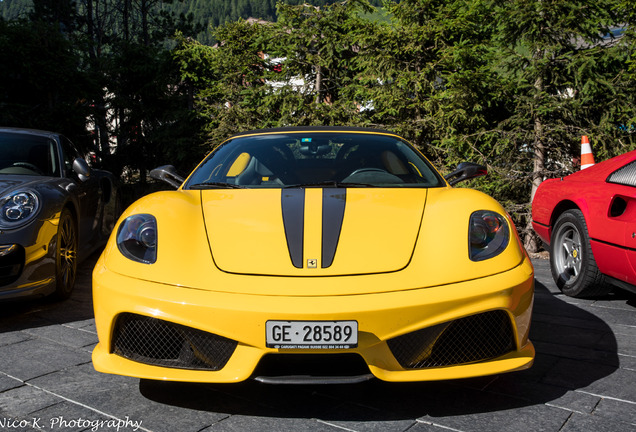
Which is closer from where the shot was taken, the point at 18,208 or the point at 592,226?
the point at 18,208

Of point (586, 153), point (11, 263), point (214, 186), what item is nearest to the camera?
point (214, 186)

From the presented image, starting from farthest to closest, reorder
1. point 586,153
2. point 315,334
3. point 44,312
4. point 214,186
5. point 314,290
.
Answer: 1. point 586,153
2. point 44,312
3. point 214,186
4. point 314,290
5. point 315,334

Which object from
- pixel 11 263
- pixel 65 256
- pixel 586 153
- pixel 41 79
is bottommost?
pixel 65 256

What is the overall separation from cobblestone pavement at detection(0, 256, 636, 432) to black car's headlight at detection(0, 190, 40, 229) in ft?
2.71

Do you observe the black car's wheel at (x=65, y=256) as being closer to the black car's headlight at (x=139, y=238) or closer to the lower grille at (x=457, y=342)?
the black car's headlight at (x=139, y=238)

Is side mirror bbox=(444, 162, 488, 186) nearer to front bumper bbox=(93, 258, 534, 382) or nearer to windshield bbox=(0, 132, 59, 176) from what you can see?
front bumper bbox=(93, 258, 534, 382)

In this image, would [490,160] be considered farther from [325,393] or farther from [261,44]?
[325,393]

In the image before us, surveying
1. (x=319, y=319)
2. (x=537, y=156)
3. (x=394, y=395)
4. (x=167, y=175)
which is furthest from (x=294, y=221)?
(x=537, y=156)

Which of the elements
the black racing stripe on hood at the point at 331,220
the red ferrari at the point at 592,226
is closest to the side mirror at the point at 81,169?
the black racing stripe on hood at the point at 331,220

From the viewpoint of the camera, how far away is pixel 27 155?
499cm

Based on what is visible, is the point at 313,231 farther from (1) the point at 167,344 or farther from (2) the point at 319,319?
(1) the point at 167,344

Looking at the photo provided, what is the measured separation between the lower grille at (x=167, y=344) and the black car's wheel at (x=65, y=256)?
75.6 inches

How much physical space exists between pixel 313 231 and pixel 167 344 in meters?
0.75

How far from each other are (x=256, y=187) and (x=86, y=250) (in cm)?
245
